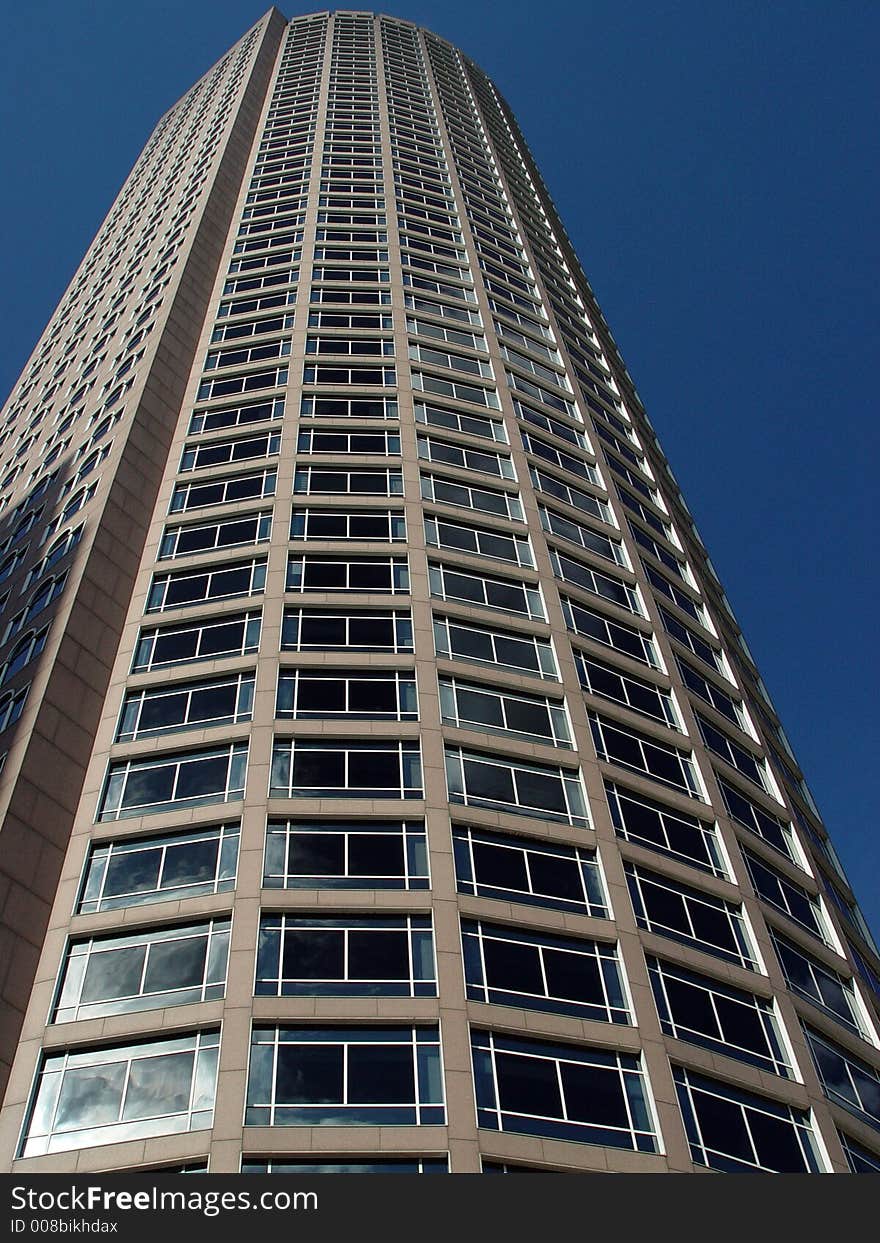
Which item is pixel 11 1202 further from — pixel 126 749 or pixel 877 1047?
pixel 877 1047

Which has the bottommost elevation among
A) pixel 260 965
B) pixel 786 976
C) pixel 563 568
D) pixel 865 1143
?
pixel 865 1143

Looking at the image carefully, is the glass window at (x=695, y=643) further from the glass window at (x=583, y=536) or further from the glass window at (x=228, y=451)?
the glass window at (x=228, y=451)

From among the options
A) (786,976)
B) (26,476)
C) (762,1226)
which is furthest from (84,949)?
(26,476)

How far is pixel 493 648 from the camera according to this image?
130 ft

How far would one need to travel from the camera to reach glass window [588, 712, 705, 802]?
38562mm

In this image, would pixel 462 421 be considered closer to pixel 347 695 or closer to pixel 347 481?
pixel 347 481

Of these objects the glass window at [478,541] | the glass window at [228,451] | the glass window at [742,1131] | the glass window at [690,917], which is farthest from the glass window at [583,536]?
the glass window at [742,1131]

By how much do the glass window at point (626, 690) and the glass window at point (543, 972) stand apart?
35.3ft

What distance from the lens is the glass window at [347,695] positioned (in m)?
36.2

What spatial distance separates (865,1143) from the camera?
31953 millimetres

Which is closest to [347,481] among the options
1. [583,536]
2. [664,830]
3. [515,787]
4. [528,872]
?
[583,536]

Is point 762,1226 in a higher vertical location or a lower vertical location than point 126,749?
lower

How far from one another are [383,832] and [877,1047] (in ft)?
57.8

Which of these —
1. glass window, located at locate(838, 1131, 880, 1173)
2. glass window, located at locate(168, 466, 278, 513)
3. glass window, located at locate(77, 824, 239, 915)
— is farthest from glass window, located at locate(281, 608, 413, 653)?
glass window, located at locate(838, 1131, 880, 1173)
